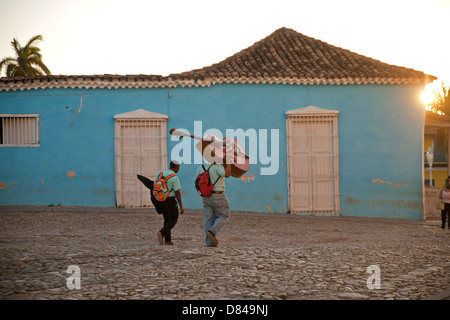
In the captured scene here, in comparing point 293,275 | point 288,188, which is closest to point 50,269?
point 293,275

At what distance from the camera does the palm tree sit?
32625 millimetres

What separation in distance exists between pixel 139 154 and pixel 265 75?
4.06 m

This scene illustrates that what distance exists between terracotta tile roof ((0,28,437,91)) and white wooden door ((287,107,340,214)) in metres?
1.07

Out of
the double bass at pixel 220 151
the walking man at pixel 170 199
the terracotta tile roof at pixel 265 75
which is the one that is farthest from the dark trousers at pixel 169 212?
the terracotta tile roof at pixel 265 75

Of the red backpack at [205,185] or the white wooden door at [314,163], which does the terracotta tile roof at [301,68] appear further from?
the red backpack at [205,185]

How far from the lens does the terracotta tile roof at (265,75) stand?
13.8 meters

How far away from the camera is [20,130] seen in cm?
1395

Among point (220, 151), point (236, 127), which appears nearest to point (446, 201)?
point (236, 127)

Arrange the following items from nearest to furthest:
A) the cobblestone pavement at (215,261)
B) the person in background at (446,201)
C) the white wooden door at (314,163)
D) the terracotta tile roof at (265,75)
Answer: the cobblestone pavement at (215,261) → the person in background at (446,201) → the terracotta tile roof at (265,75) → the white wooden door at (314,163)

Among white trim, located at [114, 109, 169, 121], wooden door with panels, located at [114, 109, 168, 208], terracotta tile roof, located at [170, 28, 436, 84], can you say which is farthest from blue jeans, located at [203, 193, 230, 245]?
terracotta tile roof, located at [170, 28, 436, 84]

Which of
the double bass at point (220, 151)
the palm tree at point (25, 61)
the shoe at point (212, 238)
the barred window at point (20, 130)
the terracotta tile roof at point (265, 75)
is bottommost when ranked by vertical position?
the shoe at point (212, 238)

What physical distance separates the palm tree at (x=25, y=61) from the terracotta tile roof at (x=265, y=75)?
67.6ft
